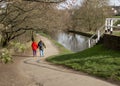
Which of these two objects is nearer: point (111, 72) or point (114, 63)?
point (111, 72)

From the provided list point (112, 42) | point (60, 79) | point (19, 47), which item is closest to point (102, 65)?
point (60, 79)

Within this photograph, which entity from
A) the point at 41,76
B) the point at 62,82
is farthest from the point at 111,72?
the point at 41,76

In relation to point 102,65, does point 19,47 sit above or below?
below

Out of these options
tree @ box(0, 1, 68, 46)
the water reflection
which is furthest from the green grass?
the water reflection

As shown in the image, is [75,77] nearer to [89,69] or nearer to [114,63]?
[89,69]

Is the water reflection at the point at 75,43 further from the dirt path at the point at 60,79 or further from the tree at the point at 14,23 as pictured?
the dirt path at the point at 60,79

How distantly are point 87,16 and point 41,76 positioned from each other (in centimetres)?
5404

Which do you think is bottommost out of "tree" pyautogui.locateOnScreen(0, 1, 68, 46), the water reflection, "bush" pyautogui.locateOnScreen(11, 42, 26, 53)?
the water reflection

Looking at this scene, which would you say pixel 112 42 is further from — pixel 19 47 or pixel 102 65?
pixel 19 47

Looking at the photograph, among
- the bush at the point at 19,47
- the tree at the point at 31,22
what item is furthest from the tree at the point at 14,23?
the bush at the point at 19,47

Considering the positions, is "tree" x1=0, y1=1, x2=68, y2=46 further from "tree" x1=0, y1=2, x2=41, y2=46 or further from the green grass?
the green grass

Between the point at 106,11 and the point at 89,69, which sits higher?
the point at 106,11

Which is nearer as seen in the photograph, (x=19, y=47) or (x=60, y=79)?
(x=60, y=79)

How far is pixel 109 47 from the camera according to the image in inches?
789
